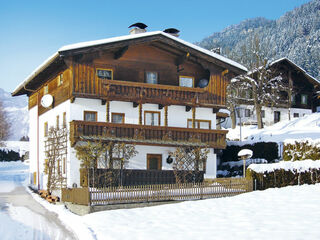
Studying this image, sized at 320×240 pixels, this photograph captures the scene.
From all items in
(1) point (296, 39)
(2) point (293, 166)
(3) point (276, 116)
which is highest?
(1) point (296, 39)

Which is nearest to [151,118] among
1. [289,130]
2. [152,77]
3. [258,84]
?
[152,77]

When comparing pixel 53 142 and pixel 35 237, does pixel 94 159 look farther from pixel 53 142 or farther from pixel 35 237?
pixel 35 237

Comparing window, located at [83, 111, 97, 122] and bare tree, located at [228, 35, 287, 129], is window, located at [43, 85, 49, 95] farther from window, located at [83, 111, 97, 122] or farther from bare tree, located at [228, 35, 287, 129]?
bare tree, located at [228, 35, 287, 129]

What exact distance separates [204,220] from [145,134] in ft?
35.7

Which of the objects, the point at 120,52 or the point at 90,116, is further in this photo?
the point at 120,52

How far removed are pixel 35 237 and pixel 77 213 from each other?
235 inches

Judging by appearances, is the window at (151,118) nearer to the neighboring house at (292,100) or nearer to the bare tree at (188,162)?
the bare tree at (188,162)

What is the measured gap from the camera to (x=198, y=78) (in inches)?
1305

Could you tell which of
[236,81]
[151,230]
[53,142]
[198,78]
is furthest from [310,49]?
[151,230]

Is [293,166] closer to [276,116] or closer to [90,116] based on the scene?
[90,116]

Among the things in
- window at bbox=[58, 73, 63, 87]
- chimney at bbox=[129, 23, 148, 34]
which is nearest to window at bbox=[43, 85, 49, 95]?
window at bbox=[58, 73, 63, 87]

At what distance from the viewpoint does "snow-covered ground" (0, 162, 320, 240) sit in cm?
1624

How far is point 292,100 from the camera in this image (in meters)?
59.2

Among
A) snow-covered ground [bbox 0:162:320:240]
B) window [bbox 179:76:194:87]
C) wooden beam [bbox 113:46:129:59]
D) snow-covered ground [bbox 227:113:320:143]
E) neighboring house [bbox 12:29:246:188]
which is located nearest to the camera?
snow-covered ground [bbox 0:162:320:240]
